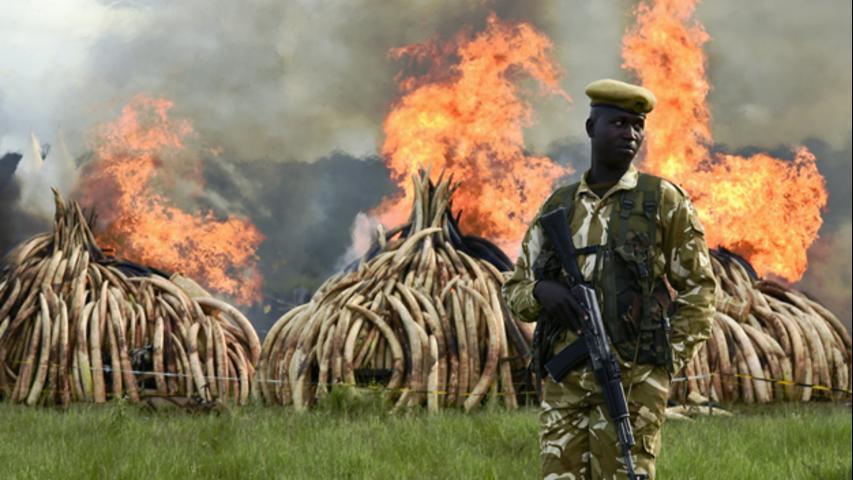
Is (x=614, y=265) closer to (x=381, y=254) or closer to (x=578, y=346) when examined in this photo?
(x=578, y=346)

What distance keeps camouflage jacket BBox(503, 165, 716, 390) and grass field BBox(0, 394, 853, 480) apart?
1.90 meters

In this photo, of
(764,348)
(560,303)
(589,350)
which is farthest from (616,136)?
(764,348)

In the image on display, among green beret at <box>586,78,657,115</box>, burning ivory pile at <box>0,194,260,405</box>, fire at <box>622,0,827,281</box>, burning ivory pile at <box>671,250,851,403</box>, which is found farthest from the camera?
fire at <box>622,0,827,281</box>

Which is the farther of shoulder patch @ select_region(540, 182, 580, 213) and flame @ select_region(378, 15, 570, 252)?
flame @ select_region(378, 15, 570, 252)

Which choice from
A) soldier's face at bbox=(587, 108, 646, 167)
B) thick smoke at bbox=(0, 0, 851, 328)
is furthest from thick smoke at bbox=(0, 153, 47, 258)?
soldier's face at bbox=(587, 108, 646, 167)

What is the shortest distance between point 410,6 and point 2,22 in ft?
10.0

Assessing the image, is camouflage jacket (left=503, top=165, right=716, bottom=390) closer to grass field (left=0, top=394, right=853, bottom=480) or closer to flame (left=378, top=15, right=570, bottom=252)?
grass field (left=0, top=394, right=853, bottom=480)

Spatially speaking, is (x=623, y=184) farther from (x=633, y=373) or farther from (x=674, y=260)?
(x=633, y=373)

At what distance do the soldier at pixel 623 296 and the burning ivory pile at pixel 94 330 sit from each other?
4.05 meters

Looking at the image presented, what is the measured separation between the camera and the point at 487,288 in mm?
7910

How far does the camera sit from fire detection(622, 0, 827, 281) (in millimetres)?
9609

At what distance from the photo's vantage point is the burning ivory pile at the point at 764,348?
28.6 feet

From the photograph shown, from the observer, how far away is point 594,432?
3457 mm

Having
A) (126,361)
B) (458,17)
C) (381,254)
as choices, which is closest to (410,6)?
(458,17)
